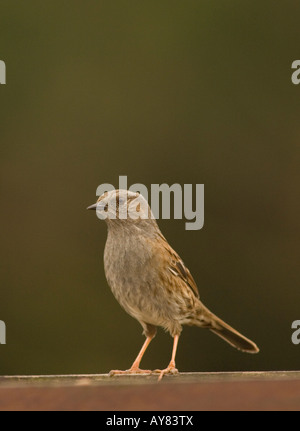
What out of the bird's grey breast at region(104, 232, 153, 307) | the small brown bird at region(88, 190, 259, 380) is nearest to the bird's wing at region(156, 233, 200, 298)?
the small brown bird at region(88, 190, 259, 380)

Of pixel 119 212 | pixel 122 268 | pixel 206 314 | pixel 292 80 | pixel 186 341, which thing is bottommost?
pixel 186 341

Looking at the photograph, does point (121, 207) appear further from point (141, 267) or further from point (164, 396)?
point (164, 396)

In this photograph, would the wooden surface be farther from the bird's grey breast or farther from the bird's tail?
the bird's tail

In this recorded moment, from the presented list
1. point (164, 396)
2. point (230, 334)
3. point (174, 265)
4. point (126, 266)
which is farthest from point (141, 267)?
point (164, 396)

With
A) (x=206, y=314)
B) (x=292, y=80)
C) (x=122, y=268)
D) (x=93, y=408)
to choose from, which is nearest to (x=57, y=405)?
(x=93, y=408)

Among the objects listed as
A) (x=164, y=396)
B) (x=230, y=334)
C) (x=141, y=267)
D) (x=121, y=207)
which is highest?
(x=121, y=207)

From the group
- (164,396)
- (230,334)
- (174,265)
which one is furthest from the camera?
(230,334)
